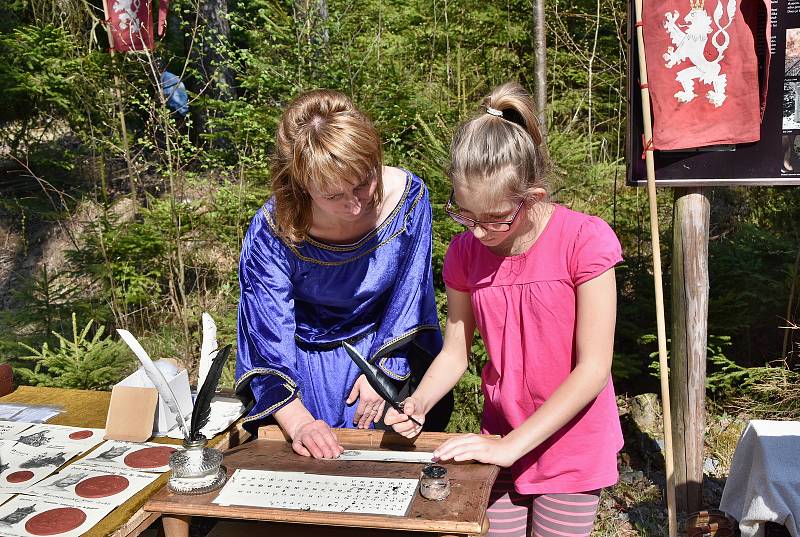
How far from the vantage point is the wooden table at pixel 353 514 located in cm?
150

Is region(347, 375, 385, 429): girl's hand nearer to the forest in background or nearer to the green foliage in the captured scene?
the forest in background

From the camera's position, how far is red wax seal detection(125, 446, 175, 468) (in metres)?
2.08

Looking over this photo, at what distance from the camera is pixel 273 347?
222 cm

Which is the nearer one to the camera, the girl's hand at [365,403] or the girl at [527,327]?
the girl at [527,327]

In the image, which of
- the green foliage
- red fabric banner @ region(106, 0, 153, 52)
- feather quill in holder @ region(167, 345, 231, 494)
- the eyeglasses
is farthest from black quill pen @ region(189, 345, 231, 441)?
red fabric banner @ region(106, 0, 153, 52)

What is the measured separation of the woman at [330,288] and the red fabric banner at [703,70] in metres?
1.04

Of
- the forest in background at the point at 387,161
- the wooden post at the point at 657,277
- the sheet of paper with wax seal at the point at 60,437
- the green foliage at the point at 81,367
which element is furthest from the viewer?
the forest in background at the point at 387,161

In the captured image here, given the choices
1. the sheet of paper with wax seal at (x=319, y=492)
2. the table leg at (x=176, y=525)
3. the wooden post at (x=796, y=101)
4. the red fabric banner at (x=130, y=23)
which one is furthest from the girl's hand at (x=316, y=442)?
the red fabric banner at (x=130, y=23)

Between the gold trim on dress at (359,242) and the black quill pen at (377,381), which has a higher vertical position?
the gold trim on dress at (359,242)

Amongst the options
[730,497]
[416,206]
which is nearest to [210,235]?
[416,206]

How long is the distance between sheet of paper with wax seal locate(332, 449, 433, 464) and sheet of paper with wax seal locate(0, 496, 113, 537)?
0.61 meters

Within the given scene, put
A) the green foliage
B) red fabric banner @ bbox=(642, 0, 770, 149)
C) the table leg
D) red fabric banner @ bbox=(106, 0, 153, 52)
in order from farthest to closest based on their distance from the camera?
red fabric banner @ bbox=(106, 0, 153, 52), the green foliage, red fabric banner @ bbox=(642, 0, 770, 149), the table leg

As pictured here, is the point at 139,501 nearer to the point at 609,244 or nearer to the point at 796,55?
the point at 609,244

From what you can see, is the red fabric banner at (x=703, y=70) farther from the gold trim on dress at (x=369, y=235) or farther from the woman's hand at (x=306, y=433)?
the woman's hand at (x=306, y=433)
